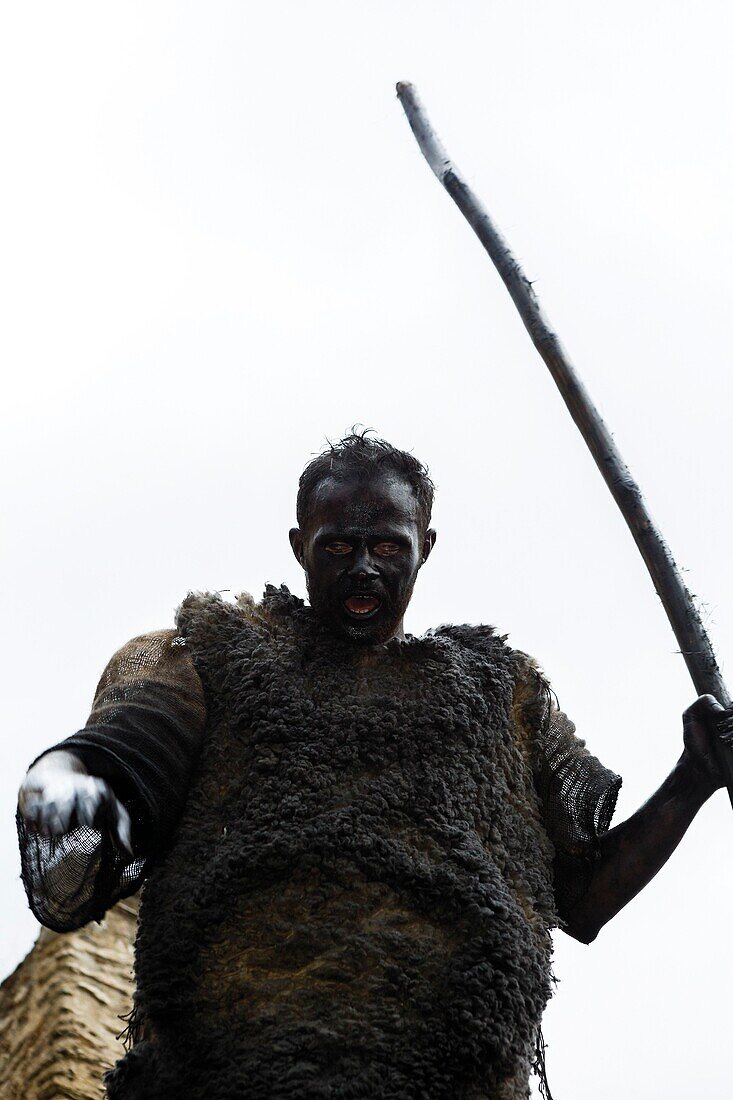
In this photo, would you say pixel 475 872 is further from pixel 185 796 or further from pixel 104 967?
pixel 104 967

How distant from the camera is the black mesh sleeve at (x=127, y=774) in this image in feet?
12.1

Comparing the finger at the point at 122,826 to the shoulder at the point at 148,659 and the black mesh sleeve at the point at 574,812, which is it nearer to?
the shoulder at the point at 148,659

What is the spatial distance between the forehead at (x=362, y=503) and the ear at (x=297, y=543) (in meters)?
0.11

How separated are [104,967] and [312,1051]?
2732 millimetres

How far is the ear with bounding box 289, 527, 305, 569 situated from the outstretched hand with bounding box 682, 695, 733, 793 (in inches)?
42.3

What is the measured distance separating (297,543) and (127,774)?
913 millimetres

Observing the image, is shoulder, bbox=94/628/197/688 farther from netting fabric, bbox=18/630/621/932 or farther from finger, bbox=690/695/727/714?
finger, bbox=690/695/727/714

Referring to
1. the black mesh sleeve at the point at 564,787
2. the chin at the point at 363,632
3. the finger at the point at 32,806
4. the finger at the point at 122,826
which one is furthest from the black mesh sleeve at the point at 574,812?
the finger at the point at 32,806

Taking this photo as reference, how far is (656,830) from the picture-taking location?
417 cm

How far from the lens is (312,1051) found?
3.48 meters

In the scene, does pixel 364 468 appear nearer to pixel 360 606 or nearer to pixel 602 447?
pixel 360 606

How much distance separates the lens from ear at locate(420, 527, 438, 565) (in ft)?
14.5

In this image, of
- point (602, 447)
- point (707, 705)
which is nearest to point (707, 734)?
point (707, 705)

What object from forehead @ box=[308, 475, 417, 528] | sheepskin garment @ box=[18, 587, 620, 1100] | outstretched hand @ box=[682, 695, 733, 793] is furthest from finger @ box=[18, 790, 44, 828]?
outstretched hand @ box=[682, 695, 733, 793]
